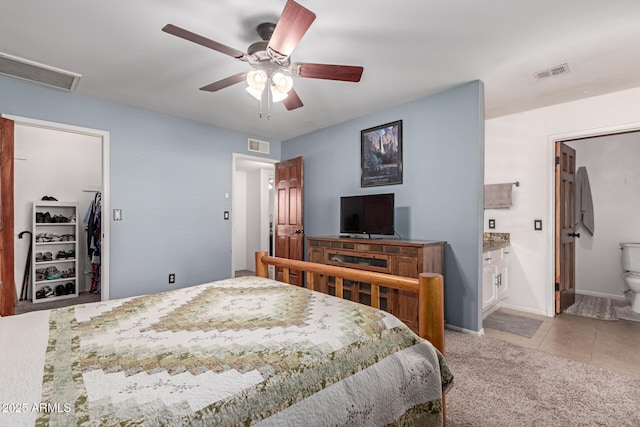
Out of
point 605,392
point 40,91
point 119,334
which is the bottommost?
point 605,392

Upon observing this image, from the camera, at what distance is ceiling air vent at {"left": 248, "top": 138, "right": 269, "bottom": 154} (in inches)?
189

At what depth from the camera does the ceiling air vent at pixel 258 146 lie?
480 centimetres

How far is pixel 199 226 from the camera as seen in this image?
418 centimetres

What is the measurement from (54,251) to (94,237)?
22.5 inches

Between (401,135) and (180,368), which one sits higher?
(401,135)

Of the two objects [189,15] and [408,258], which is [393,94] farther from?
[189,15]

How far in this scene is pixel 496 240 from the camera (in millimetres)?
3883

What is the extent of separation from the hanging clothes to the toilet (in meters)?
6.90

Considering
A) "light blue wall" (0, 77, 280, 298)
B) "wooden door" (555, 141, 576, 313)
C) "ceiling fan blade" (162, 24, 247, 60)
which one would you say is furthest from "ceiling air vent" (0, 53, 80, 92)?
"wooden door" (555, 141, 576, 313)

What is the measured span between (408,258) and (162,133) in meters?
3.34

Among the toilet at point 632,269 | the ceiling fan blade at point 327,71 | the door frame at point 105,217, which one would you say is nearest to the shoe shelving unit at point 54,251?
the door frame at point 105,217

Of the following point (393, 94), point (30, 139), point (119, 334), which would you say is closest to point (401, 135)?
point (393, 94)

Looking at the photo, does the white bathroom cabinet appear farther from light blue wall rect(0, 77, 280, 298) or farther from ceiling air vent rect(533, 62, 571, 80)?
light blue wall rect(0, 77, 280, 298)

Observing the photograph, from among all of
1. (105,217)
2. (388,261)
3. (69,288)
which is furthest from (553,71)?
(69,288)
